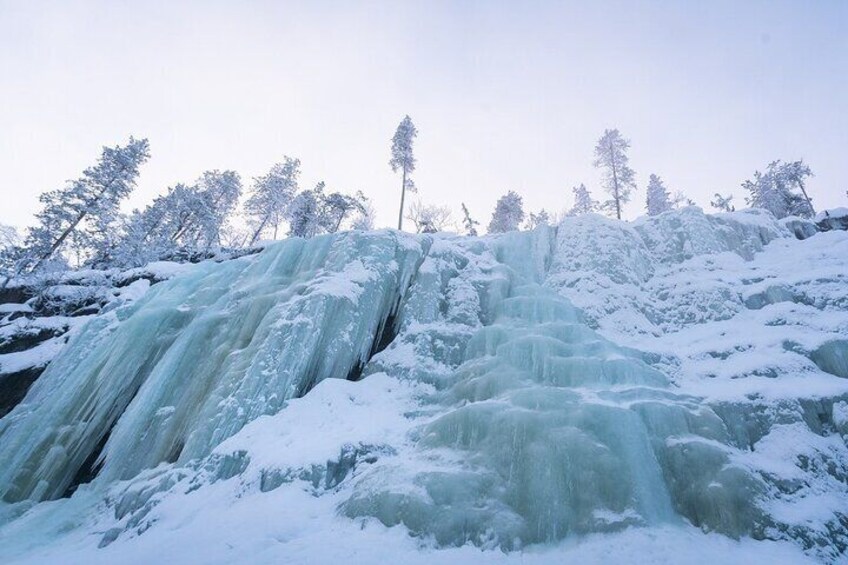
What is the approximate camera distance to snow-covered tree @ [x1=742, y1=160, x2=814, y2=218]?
119 feet

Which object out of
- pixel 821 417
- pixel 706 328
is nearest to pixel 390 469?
pixel 821 417

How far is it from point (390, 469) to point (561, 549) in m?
3.72

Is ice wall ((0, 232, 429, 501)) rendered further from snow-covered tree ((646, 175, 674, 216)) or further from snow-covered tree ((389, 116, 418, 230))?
snow-covered tree ((646, 175, 674, 216))

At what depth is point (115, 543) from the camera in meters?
9.12

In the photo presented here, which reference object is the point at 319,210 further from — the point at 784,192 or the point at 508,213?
the point at 784,192

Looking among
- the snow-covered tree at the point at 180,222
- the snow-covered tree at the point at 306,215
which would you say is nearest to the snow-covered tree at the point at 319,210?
the snow-covered tree at the point at 306,215

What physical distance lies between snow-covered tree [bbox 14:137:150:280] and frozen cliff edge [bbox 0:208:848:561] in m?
11.2

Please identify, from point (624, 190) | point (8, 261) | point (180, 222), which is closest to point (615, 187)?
point (624, 190)

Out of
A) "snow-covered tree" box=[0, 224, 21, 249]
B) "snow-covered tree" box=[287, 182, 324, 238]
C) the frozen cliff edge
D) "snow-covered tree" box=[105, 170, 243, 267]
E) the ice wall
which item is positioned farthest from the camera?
"snow-covered tree" box=[0, 224, 21, 249]

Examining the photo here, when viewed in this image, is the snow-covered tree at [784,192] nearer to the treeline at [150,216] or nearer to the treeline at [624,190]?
the treeline at [624,190]

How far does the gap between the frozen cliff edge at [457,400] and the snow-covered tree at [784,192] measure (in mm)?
21076

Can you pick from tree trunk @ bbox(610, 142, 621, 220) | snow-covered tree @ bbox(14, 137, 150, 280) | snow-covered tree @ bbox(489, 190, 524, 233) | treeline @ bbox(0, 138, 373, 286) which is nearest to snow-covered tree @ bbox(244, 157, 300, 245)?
treeline @ bbox(0, 138, 373, 286)

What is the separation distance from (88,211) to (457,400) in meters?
26.7

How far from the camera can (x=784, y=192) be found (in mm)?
36688
